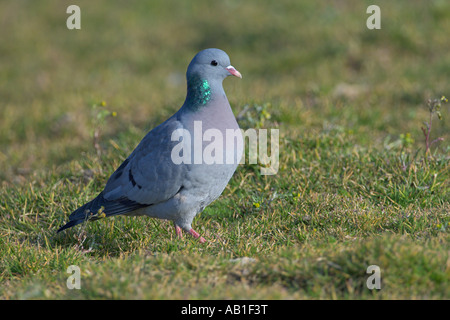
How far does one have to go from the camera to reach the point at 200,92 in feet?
15.3

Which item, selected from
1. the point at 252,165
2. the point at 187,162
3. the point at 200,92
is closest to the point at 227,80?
the point at 252,165

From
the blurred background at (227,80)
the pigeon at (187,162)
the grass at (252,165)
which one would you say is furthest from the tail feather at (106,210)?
the blurred background at (227,80)

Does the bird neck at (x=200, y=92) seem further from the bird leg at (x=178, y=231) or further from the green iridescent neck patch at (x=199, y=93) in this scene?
the bird leg at (x=178, y=231)

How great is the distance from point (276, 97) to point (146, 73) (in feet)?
12.4

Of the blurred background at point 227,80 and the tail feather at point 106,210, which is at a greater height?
the blurred background at point 227,80

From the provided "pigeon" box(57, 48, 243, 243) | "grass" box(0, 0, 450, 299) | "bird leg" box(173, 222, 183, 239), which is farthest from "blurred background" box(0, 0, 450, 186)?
"bird leg" box(173, 222, 183, 239)

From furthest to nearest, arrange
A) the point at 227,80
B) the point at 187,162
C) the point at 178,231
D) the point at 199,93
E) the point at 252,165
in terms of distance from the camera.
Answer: the point at 227,80 → the point at 252,165 → the point at 178,231 → the point at 199,93 → the point at 187,162

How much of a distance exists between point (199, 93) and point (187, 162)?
2.05ft

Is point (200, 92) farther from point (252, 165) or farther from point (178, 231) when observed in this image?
point (252, 165)

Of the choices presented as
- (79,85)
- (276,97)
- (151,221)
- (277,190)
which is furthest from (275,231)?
(79,85)

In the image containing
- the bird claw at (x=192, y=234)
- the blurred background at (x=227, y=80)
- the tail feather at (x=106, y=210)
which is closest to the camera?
the bird claw at (x=192, y=234)

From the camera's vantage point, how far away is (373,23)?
10555 mm

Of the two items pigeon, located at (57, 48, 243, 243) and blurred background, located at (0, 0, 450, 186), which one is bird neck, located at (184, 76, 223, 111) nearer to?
pigeon, located at (57, 48, 243, 243)

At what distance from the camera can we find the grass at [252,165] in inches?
145
